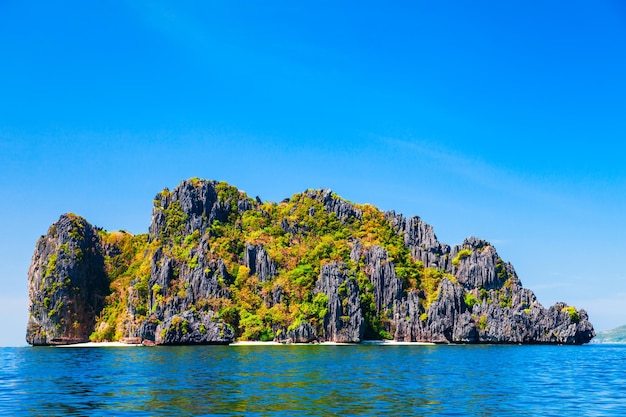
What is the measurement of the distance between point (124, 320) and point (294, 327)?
56858 millimetres

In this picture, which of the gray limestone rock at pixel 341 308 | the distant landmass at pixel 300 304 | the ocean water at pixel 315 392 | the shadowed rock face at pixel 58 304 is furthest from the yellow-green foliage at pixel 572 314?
the shadowed rock face at pixel 58 304

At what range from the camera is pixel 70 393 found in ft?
149

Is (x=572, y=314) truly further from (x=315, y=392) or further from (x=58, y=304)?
(x=58, y=304)

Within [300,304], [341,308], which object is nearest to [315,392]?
[341,308]

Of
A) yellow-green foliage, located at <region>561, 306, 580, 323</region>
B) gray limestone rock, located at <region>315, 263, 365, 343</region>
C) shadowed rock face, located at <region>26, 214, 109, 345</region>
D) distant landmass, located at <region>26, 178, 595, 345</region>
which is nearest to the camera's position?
gray limestone rock, located at <region>315, 263, 365, 343</region>

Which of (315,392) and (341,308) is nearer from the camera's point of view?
(315,392)

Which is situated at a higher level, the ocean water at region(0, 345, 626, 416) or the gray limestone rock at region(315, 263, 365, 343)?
the gray limestone rock at region(315, 263, 365, 343)

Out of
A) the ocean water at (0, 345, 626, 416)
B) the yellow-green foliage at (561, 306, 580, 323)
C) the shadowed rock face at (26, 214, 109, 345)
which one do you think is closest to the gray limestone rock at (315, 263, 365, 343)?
the yellow-green foliage at (561, 306, 580, 323)

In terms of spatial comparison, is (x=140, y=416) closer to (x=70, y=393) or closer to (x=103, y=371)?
(x=70, y=393)

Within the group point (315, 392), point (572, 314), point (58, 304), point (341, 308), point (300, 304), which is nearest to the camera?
point (315, 392)

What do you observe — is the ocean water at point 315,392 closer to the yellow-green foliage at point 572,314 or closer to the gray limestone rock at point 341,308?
the gray limestone rock at point 341,308

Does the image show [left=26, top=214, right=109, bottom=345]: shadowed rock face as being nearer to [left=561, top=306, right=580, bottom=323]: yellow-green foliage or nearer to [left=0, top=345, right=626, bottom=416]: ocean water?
[left=0, top=345, right=626, bottom=416]: ocean water

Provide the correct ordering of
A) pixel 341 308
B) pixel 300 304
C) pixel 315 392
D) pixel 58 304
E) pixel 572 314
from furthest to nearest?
pixel 58 304 < pixel 300 304 < pixel 572 314 < pixel 341 308 < pixel 315 392

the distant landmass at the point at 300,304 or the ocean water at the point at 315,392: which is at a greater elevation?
the distant landmass at the point at 300,304
